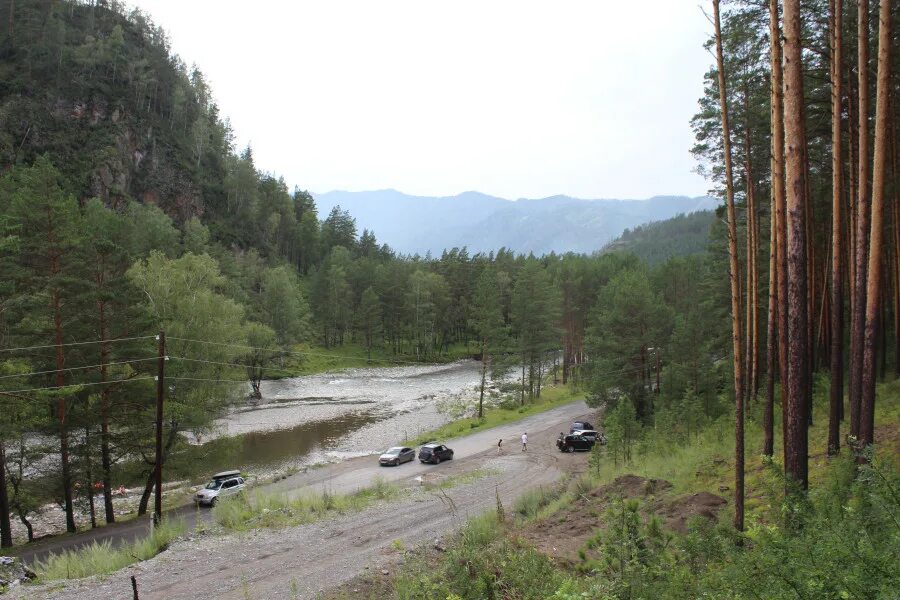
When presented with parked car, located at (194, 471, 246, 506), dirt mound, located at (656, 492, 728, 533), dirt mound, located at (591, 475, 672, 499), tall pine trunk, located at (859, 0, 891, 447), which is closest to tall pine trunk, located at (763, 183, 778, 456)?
dirt mound, located at (656, 492, 728, 533)

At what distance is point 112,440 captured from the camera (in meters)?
24.9

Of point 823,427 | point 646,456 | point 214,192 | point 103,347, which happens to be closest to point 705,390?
point 646,456

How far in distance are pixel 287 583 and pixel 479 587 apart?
21.2ft

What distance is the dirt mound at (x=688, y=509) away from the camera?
45.4ft

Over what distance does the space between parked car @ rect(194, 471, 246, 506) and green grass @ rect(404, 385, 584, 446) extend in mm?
14010

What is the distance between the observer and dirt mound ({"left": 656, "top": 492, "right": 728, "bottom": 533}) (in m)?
13.8

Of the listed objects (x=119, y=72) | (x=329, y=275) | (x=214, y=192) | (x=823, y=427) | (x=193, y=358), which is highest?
(x=119, y=72)

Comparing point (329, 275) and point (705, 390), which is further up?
point (329, 275)

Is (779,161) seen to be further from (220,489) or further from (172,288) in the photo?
(172,288)

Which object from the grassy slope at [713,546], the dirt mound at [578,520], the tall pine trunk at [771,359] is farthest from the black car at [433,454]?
the tall pine trunk at [771,359]

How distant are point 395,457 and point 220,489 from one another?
32.6ft

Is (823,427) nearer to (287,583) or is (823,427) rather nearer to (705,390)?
(705,390)

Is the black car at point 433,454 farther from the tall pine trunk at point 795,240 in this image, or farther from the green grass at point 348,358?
the green grass at point 348,358

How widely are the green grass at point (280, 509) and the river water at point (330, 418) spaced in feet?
32.9
